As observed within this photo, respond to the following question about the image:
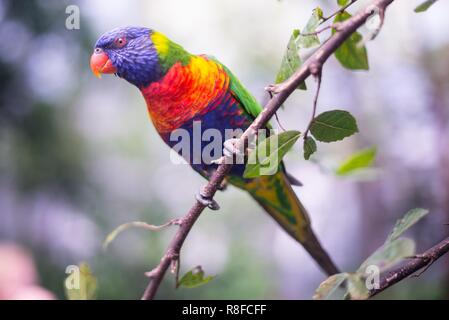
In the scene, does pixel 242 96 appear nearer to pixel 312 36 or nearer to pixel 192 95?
pixel 192 95

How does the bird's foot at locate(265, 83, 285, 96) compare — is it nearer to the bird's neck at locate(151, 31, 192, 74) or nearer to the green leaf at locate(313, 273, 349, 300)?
the green leaf at locate(313, 273, 349, 300)

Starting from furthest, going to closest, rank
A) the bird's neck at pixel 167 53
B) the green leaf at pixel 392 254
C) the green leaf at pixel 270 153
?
1. the bird's neck at pixel 167 53
2. the green leaf at pixel 270 153
3. the green leaf at pixel 392 254

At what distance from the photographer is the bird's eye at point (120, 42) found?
941 mm

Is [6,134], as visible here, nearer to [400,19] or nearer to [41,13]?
[41,13]

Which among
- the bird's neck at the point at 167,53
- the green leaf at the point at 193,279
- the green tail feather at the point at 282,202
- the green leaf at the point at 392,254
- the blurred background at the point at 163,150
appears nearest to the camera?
the green leaf at the point at 392,254

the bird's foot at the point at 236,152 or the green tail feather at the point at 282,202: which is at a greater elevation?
the bird's foot at the point at 236,152

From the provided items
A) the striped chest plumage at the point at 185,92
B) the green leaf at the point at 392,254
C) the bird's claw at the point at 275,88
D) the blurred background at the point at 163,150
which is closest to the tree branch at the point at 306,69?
the bird's claw at the point at 275,88

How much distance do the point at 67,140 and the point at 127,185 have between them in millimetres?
855

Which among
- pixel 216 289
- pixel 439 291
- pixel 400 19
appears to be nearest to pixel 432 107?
pixel 400 19

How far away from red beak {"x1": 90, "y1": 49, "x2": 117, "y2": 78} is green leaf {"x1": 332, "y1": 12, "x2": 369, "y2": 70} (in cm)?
52

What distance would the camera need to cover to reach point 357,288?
20.1 inches

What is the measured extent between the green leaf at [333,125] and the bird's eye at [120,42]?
0.53 metres

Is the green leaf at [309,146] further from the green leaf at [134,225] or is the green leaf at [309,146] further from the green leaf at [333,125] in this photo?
the green leaf at [134,225]
